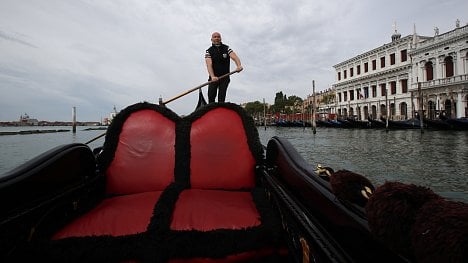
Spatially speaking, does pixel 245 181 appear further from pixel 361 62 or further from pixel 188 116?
pixel 361 62

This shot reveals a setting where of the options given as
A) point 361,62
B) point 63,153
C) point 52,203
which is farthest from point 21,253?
point 361,62

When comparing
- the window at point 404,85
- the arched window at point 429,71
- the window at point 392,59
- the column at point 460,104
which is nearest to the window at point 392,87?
the window at point 404,85

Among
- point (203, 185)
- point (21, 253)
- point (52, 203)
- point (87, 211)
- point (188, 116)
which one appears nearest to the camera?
point (21, 253)

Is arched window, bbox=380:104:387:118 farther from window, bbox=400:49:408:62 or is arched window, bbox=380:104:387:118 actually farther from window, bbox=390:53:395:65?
window, bbox=400:49:408:62

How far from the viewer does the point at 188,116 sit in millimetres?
1722

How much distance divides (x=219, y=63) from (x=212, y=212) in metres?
1.96

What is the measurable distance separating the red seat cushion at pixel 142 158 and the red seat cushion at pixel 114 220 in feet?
0.63

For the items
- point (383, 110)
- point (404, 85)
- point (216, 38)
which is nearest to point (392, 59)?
point (404, 85)

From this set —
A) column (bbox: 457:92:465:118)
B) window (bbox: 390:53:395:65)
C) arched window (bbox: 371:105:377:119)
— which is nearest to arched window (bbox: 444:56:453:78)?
column (bbox: 457:92:465:118)

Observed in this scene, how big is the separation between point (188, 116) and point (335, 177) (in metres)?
1.10

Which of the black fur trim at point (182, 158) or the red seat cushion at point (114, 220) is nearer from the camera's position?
the red seat cushion at point (114, 220)

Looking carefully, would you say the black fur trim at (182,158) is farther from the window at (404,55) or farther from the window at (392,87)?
the window at (392,87)

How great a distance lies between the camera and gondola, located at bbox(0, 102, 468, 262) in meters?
0.78

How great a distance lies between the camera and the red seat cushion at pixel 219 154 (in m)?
1.60
